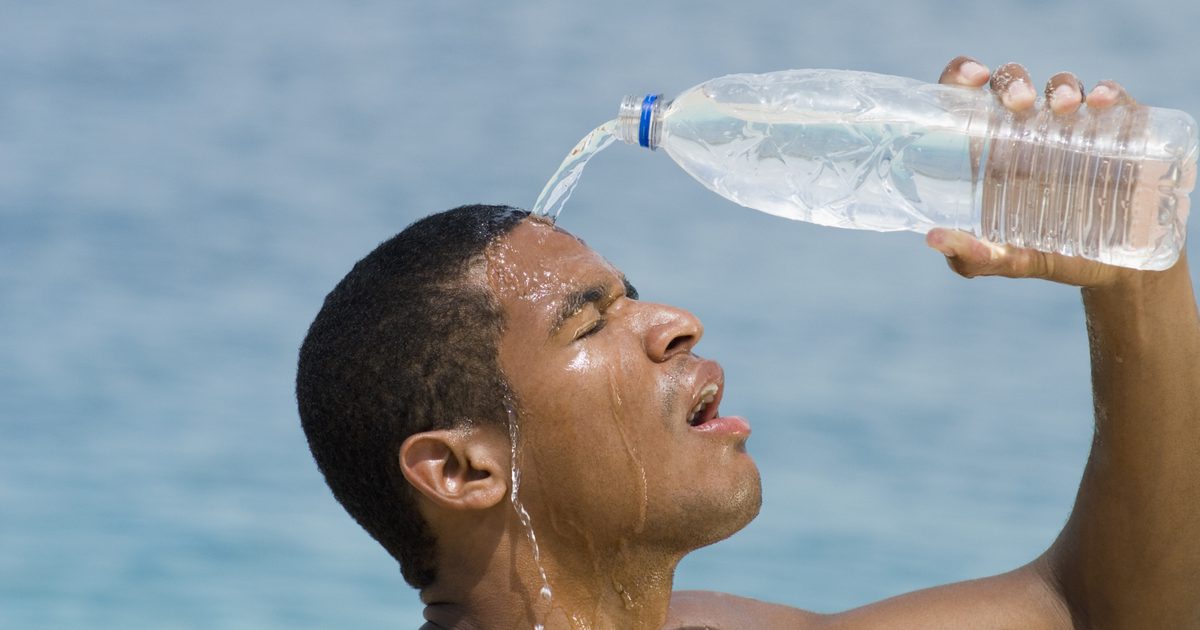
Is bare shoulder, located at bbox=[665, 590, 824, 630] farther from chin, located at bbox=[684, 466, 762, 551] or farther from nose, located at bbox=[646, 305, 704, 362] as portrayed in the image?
nose, located at bbox=[646, 305, 704, 362]

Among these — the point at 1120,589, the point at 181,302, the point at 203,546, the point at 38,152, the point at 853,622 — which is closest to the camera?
the point at 1120,589

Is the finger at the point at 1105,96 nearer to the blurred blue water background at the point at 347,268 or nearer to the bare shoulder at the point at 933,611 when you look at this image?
the bare shoulder at the point at 933,611

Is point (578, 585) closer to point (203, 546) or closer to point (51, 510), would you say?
point (203, 546)

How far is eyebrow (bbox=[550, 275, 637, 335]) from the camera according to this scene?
3.15 metres

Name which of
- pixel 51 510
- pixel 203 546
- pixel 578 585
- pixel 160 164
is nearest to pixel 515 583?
pixel 578 585

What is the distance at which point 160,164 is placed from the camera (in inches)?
383

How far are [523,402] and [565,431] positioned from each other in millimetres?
105

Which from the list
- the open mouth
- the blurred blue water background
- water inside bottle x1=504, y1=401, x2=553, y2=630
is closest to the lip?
the open mouth

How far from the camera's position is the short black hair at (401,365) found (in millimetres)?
3121

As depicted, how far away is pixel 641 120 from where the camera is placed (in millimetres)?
3129

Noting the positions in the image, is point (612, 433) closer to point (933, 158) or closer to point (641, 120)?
point (641, 120)

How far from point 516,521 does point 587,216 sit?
620cm

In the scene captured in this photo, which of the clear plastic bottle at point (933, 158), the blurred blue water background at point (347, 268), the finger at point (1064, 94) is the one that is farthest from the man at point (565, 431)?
the blurred blue water background at point (347, 268)

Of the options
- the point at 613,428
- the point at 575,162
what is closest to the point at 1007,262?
the point at 613,428
